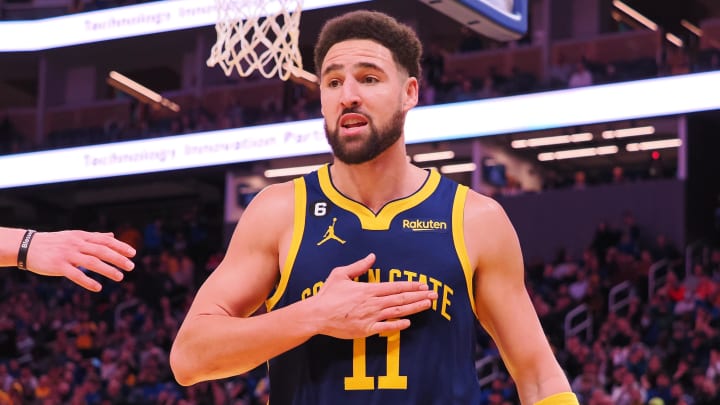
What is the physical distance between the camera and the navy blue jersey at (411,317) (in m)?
3.50

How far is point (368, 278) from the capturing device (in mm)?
3578

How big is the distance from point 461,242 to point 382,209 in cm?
27

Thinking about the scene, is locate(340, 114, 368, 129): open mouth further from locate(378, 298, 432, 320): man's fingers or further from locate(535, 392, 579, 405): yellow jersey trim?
locate(535, 392, 579, 405): yellow jersey trim

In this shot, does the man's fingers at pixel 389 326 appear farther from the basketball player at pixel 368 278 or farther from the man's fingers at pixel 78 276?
the man's fingers at pixel 78 276

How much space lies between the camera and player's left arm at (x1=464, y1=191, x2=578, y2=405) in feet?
12.1

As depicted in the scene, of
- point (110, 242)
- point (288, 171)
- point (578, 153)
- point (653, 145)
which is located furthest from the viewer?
point (288, 171)

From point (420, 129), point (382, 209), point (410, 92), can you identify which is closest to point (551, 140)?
point (420, 129)

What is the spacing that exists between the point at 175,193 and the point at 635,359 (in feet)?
58.4

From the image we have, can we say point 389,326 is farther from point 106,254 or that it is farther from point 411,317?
point 106,254

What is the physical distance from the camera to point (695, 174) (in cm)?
2231

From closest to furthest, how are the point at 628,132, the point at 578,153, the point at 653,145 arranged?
the point at 628,132 < the point at 653,145 < the point at 578,153

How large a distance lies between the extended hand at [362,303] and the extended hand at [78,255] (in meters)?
0.66

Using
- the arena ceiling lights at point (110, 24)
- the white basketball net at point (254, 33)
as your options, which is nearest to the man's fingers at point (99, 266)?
the white basketball net at point (254, 33)

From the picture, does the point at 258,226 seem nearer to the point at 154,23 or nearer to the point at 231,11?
the point at 231,11
